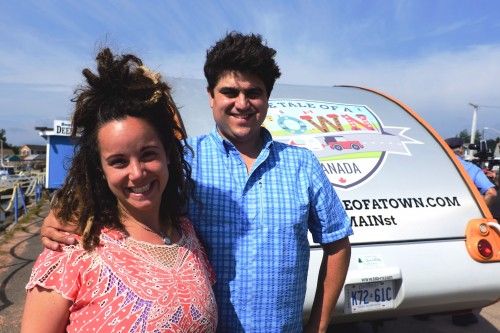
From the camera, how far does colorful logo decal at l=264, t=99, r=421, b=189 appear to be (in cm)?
294

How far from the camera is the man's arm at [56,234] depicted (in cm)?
Answer: 128

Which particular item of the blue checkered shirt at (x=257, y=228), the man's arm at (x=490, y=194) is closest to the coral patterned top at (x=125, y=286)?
the blue checkered shirt at (x=257, y=228)

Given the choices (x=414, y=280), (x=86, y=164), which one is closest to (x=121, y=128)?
(x=86, y=164)

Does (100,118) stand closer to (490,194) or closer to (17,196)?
(490,194)

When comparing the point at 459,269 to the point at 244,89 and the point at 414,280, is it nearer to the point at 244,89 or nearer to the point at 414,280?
the point at 414,280

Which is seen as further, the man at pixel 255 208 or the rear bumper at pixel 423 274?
the rear bumper at pixel 423 274

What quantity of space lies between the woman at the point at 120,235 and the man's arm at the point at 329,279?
686mm

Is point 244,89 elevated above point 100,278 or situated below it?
above

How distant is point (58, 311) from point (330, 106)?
268 centimetres

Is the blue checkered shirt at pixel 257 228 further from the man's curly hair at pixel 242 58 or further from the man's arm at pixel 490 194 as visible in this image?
the man's arm at pixel 490 194

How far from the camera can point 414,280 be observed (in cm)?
263

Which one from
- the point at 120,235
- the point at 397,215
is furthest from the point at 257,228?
the point at 397,215

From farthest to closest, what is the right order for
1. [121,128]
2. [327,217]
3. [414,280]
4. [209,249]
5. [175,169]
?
[414,280] → [327,217] → [209,249] → [175,169] → [121,128]

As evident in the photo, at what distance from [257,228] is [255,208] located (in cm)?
8
